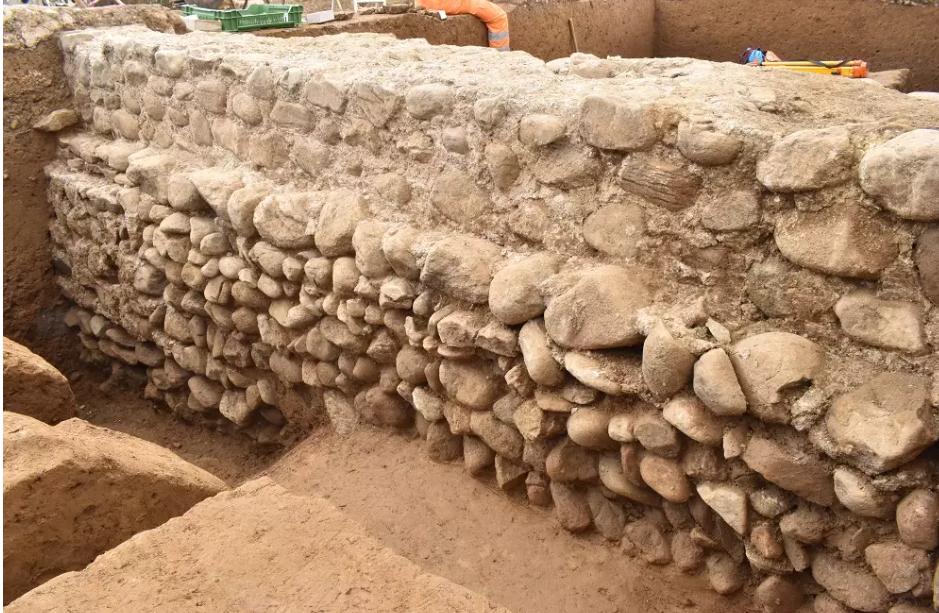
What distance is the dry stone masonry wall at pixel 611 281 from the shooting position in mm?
1818

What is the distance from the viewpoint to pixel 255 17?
182 inches

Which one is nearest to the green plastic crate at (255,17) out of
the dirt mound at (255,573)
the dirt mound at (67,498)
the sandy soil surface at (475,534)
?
the sandy soil surface at (475,534)

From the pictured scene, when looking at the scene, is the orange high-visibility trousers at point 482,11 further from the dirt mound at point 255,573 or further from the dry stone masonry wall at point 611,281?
the dirt mound at point 255,573

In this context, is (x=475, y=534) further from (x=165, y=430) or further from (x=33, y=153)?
(x=33, y=153)

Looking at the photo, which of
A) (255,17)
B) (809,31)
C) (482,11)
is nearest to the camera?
(255,17)

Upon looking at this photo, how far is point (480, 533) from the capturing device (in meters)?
2.58

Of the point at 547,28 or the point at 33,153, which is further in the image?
the point at 547,28

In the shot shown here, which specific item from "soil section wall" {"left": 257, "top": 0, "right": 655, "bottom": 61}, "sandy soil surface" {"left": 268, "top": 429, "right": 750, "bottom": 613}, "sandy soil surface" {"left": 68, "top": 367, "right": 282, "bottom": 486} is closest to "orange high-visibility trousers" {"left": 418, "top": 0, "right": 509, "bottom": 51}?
"soil section wall" {"left": 257, "top": 0, "right": 655, "bottom": 61}

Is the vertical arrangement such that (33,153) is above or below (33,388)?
above

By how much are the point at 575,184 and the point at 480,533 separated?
1.09m

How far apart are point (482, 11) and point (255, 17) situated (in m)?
1.81

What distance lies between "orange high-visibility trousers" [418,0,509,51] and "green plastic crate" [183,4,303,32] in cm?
131

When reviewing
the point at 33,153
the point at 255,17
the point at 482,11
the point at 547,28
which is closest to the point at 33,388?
the point at 33,153

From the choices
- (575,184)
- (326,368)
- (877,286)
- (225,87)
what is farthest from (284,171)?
(877,286)
